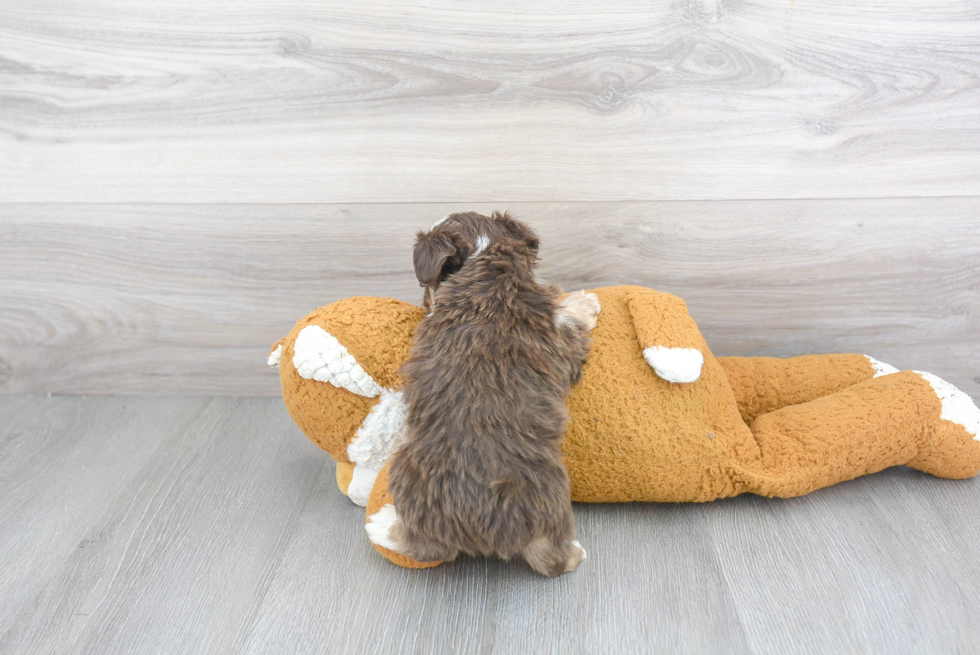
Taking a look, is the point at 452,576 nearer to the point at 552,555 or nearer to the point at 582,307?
the point at 552,555

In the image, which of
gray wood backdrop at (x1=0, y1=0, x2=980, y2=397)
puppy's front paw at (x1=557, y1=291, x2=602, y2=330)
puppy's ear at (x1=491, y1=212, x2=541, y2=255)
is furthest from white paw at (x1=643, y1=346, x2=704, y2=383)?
gray wood backdrop at (x1=0, y1=0, x2=980, y2=397)

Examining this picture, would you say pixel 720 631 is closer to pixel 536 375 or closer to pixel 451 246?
pixel 536 375

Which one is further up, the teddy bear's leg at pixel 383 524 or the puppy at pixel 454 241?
the puppy at pixel 454 241

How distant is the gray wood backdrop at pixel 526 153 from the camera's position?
4.16 feet

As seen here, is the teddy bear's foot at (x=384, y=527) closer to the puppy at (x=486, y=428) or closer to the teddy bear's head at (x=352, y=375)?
the puppy at (x=486, y=428)

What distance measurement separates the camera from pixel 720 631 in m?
0.86

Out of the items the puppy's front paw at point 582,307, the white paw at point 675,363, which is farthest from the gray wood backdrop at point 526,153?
the white paw at point 675,363

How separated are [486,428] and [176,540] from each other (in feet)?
1.95

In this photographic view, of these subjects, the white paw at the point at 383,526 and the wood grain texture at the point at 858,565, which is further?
the white paw at the point at 383,526

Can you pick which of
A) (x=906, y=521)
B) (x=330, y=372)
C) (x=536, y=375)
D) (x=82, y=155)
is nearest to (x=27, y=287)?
(x=82, y=155)

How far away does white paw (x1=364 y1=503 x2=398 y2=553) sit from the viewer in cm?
95

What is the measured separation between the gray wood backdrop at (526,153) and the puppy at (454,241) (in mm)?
353

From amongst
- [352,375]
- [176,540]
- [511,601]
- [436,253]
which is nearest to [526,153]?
[436,253]

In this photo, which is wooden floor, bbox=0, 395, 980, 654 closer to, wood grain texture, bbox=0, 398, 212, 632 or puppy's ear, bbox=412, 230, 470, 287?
wood grain texture, bbox=0, 398, 212, 632
